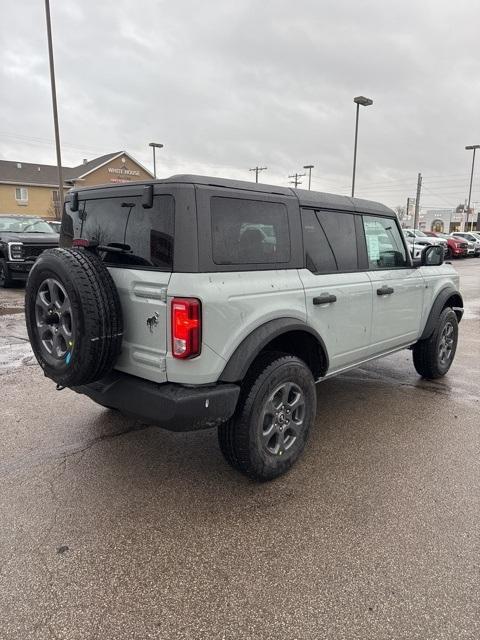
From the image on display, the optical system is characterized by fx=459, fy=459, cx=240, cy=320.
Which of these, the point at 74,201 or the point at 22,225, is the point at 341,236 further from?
the point at 22,225

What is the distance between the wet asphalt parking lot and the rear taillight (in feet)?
3.28

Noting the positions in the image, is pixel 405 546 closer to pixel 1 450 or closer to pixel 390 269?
pixel 390 269

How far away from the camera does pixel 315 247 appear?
342 cm

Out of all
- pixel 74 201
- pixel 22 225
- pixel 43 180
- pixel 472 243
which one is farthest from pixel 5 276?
pixel 43 180

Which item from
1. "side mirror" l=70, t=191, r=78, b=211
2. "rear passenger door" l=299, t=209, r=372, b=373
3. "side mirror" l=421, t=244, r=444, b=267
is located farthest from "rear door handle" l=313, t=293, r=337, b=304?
"side mirror" l=70, t=191, r=78, b=211

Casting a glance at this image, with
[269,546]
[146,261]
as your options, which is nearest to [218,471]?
[269,546]

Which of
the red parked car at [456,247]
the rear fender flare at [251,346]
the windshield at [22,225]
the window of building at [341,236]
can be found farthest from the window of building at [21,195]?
the rear fender flare at [251,346]

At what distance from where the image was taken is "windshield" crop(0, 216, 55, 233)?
40.2ft

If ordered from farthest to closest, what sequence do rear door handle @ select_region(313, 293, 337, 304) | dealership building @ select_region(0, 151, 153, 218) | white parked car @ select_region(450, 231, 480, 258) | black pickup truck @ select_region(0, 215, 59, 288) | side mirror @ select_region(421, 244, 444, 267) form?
dealership building @ select_region(0, 151, 153, 218) < white parked car @ select_region(450, 231, 480, 258) < black pickup truck @ select_region(0, 215, 59, 288) < side mirror @ select_region(421, 244, 444, 267) < rear door handle @ select_region(313, 293, 337, 304)

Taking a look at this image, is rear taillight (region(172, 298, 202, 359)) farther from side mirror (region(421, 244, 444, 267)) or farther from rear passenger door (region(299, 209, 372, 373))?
side mirror (region(421, 244, 444, 267))

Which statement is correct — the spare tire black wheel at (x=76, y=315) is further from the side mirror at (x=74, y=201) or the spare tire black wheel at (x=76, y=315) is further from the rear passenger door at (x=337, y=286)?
the rear passenger door at (x=337, y=286)

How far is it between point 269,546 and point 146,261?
1.73m

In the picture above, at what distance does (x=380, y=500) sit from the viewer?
2857 mm

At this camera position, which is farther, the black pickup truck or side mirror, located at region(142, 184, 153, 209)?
the black pickup truck
